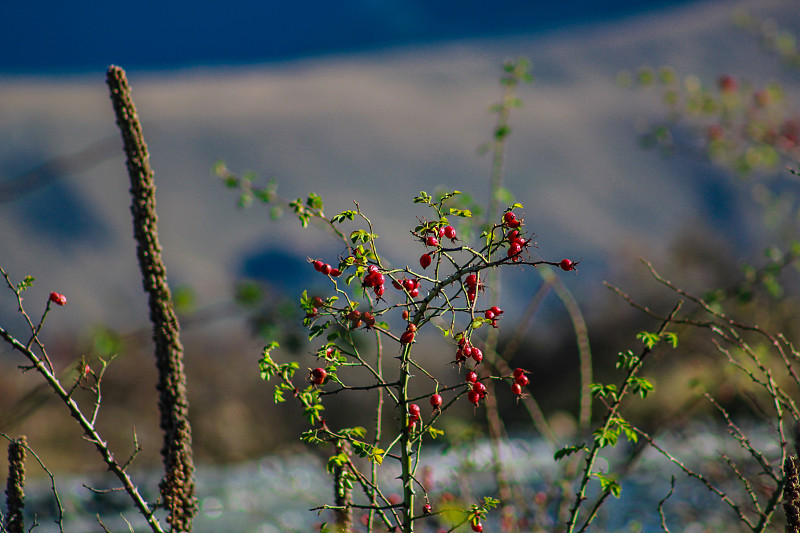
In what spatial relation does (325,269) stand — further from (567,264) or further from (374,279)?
(567,264)

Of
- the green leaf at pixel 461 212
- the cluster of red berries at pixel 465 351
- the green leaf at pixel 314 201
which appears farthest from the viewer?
the green leaf at pixel 314 201

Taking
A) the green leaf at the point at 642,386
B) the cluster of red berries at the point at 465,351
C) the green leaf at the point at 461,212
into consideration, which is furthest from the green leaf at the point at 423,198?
the green leaf at the point at 642,386

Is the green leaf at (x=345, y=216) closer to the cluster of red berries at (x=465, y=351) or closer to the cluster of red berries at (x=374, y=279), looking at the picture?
the cluster of red berries at (x=374, y=279)

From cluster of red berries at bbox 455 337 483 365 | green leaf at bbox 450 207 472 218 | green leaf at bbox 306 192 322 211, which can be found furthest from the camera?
green leaf at bbox 306 192 322 211

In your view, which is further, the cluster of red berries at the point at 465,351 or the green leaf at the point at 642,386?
the green leaf at the point at 642,386

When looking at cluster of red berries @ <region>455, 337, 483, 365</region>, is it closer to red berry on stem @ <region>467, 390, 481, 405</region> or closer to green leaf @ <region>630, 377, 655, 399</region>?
red berry on stem @ <region>467, 390, 481, 405</region>

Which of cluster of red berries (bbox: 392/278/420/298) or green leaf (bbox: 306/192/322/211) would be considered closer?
cluster of red berries (bbox: 392/278/420/298)

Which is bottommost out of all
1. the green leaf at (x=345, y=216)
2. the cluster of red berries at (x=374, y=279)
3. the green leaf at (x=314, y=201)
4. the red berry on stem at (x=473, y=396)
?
the red berry on stem at (x=473, y=396)

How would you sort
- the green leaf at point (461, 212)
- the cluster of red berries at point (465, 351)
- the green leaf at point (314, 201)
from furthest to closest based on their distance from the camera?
the green leaf at point (314, 201) → the green leaf at point (461, 212) → the cluster of red berries at point (465, 351)

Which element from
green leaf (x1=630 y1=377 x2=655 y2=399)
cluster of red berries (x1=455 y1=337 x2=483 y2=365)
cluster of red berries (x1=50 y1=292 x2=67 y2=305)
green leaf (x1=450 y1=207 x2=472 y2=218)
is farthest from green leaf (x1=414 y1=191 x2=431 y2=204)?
cluster of red berries (x1=50 y1=292 x2=67 y2=305)

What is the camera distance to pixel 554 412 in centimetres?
744

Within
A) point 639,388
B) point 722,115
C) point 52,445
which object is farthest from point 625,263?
point 639,388

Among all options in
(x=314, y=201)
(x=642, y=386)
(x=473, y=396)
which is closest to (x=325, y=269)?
(x=314, y=201)

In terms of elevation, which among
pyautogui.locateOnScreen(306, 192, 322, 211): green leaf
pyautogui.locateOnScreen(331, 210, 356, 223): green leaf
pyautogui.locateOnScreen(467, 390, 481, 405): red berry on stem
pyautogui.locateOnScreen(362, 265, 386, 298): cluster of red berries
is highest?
pyautogui.locateOnScreen(306, 192, 322, 211): green leaf
